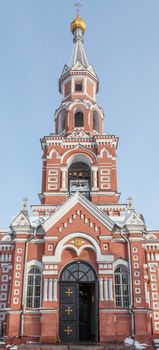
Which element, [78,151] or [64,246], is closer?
[64,246]

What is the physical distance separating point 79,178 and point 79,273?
652 cm

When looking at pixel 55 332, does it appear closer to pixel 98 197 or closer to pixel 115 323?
pixel 115 323

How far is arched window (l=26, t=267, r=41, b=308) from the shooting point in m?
15.5

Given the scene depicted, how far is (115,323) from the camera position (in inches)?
585

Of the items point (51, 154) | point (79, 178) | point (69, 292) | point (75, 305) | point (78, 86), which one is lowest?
point (75, 305)

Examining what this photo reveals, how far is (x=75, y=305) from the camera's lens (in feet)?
50.4

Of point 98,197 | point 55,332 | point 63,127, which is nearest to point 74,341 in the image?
point 55,332

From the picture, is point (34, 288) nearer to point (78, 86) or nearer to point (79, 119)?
point (79, 119)

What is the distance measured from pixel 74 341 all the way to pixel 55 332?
2.69ft

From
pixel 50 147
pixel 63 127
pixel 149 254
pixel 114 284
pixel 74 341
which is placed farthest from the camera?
pixel 63 127

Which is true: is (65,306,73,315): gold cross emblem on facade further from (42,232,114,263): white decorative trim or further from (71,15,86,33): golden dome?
(71,15,86,33): golden dome

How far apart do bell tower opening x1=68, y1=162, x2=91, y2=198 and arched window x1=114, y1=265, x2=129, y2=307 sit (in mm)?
5176

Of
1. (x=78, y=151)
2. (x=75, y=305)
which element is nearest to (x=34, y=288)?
(x=75, y=305)

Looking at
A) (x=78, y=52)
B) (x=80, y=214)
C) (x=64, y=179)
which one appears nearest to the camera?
(x=80, y=214)
